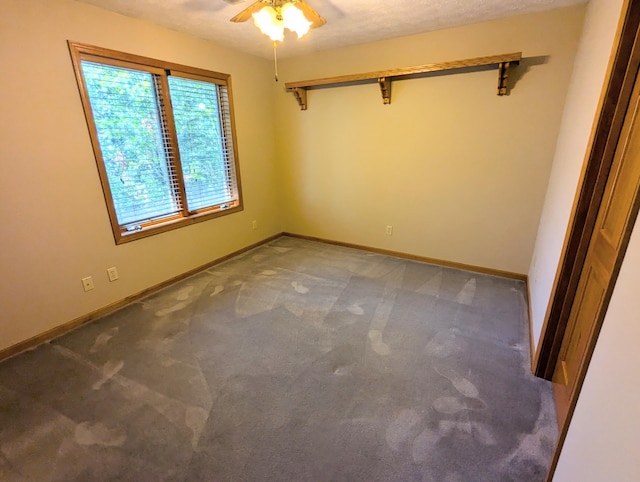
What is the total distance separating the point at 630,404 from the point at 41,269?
10.7 feet

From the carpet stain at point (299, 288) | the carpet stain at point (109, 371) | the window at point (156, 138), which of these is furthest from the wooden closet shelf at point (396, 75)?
the carpet stain at point (109, 371)

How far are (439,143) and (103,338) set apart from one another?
3553mm

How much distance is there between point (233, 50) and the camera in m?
3.41

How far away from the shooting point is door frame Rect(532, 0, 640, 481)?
1182 millimetres

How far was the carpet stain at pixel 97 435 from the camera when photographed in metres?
1.52

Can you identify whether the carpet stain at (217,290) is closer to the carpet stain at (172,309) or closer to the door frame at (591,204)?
the carpet stain at (172,309)

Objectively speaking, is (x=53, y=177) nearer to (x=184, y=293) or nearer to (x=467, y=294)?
(x=184, y=293)

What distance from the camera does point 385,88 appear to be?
3223mm

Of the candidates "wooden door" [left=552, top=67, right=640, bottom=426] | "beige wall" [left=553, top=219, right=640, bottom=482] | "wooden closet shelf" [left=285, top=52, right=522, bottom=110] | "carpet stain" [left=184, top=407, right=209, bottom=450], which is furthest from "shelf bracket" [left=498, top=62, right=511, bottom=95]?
"carpet stain" [left=184, top=407, right=209, bottom=450]

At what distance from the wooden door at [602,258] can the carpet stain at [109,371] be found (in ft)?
8.08

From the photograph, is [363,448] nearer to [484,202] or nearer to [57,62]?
[484,202]

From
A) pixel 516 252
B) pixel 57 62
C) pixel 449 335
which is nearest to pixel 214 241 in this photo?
pixel 57 62

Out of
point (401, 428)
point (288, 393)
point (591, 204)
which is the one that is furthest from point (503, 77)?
point (288, 393)

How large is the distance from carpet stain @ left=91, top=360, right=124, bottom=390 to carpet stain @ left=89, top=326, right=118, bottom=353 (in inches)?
9.5
